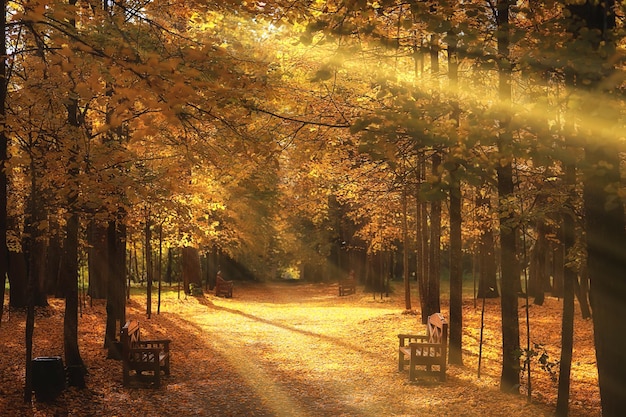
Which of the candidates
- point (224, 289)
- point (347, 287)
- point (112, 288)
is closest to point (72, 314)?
point (112, 288)

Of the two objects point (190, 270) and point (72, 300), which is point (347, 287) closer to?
point (190, 270)

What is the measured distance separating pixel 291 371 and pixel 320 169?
14.9 feet

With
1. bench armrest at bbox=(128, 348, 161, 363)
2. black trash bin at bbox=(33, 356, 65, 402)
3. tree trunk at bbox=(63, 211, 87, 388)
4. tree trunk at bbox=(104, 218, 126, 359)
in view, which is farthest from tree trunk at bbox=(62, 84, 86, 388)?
tree trunk at bbox=(104, 218, 126, 359)

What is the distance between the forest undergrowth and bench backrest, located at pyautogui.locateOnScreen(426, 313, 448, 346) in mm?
756

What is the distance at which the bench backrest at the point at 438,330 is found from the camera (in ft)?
39.3

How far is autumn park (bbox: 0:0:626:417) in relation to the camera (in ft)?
18.1

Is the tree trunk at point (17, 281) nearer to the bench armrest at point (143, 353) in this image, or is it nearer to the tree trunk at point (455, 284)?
the bench armrest at point (143, 353)

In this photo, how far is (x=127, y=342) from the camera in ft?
38.4

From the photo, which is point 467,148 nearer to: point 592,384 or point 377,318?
Answer: point 592,384

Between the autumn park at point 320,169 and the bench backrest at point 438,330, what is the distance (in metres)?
0.10

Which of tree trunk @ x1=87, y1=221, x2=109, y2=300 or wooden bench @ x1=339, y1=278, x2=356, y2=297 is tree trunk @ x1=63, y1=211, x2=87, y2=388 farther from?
wooden bench @ x1=339, y1=278, x2=356, y2=297

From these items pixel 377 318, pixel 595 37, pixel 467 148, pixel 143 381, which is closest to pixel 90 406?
pixel 143 381

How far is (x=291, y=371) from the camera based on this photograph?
44.1 ft

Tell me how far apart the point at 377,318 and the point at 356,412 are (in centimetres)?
1171
